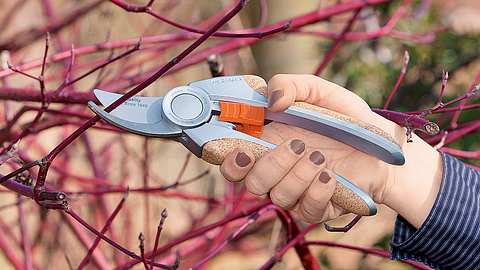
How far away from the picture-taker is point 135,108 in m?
1.04

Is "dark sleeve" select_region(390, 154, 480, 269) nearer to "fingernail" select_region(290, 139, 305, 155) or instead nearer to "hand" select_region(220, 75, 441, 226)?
"hand" select_region(220, 75, 441, 226)

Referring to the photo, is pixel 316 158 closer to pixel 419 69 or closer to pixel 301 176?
pixel 301 176

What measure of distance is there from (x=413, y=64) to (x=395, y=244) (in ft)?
3.66

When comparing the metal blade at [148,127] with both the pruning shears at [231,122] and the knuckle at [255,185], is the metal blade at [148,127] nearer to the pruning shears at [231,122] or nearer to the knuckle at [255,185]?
the pruning shears at [231,122]

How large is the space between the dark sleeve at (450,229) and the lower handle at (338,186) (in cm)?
16

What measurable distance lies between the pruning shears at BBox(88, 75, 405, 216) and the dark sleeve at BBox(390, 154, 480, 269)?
0.48 ft

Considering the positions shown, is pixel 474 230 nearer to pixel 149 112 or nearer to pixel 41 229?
pixel 149 112

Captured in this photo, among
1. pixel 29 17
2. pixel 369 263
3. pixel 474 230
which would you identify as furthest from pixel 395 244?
pixel 29 17

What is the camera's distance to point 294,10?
10.5 ft

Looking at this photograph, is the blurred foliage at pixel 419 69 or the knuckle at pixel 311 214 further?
the blurred foliage at pixel 419 69

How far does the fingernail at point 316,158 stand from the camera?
1.01 metres

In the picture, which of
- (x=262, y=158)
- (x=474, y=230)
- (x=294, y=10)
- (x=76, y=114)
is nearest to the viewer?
(x=262, y=158)

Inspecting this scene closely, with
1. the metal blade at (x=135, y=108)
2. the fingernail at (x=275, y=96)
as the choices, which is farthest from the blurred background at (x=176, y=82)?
the fingernail at (x=275, y=96)

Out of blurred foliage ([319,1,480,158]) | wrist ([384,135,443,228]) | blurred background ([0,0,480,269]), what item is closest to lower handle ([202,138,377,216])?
wrist ([384,135,443,228])
